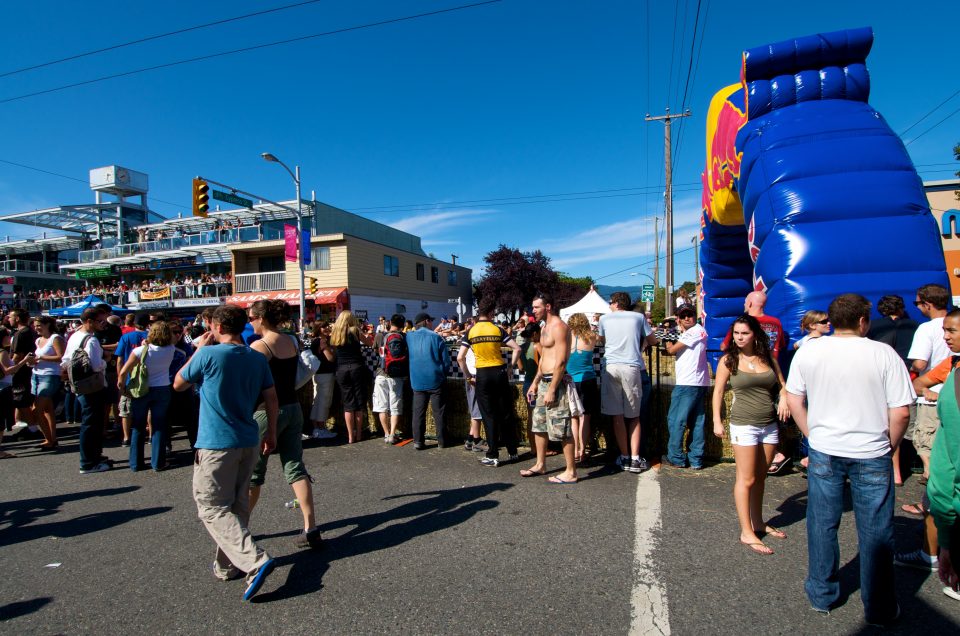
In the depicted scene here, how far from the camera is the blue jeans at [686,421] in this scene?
16.6ft

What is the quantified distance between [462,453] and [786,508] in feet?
10.9

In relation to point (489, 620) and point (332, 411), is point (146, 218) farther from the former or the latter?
point (489, 620)

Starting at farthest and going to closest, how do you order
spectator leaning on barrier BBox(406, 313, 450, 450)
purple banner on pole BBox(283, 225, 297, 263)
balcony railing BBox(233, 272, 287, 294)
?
balcony railing BBox(233, 272, 287, 294)
purple banner on pole BBox(283, 225, 297, 263)
spectator leaning on barrier BBox(406, 313, 450, 450)

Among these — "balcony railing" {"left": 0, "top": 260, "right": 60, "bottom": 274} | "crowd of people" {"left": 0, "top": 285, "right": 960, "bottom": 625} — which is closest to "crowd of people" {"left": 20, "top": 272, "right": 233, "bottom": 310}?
"balcony railing" {"left": 0, "top": 260, "right": 60, "bottom": 274}

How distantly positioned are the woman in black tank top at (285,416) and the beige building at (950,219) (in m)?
Result: 23.0

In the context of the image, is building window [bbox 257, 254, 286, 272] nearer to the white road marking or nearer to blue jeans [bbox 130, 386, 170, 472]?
blue jeans [bbox 130, 386, 170, 472]

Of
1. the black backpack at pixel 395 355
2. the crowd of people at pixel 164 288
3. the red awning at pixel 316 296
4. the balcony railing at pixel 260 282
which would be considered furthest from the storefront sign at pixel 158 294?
the black backpack at pixel 395 355

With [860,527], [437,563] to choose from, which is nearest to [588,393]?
[437,563]

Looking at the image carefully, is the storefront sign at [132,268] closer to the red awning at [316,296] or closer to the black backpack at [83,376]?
the red awning at [316,296]

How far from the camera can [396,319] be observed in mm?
6668

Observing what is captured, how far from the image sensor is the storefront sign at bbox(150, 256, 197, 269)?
1318 inches

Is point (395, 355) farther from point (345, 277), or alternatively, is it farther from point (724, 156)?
point (345, 277)

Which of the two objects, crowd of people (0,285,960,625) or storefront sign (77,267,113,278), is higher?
storefront sign (77,267,113,278)

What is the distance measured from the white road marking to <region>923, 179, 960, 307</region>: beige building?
20991mm
